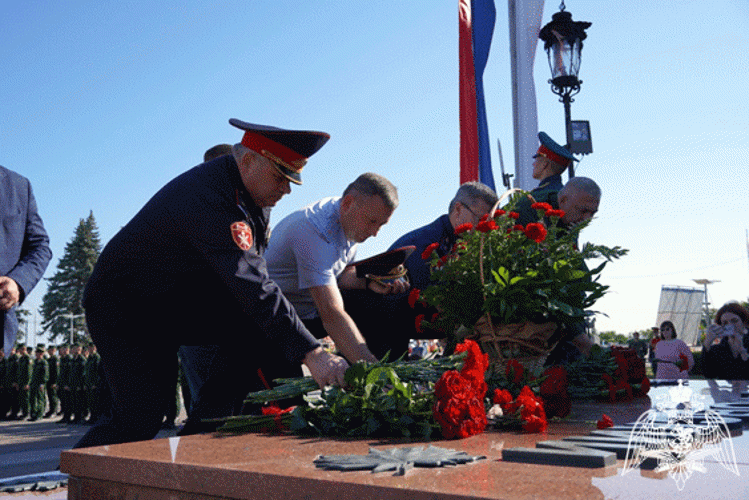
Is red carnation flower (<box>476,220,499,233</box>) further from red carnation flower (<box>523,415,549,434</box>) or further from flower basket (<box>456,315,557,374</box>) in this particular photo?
red carnation flower (<box>523,415,549,434</box>)

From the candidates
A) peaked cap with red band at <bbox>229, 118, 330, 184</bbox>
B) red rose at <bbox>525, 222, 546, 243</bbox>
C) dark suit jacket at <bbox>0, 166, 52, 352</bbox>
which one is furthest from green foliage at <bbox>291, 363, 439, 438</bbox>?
dark suit jacket at <bbox>0, 166, 52, 352</bbox>

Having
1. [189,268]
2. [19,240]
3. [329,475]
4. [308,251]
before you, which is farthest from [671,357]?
[329,475]

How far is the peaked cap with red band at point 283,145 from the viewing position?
2660 millimetres

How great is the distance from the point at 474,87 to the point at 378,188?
4.64 meters

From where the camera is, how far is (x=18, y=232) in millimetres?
3139

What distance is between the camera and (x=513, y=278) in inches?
98.7

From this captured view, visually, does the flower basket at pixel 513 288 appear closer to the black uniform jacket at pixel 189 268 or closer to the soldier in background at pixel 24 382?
the black uniform jacket at pixel 189 268

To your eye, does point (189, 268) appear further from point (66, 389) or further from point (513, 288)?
point (66, 389)

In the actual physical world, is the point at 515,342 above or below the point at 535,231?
below

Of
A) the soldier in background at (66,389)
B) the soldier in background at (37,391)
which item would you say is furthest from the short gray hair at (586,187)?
the soldier in background at (37,391)

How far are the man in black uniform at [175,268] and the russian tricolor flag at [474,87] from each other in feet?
15.0

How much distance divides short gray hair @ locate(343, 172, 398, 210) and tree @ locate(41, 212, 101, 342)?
61.9m

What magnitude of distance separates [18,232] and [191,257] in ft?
3.24

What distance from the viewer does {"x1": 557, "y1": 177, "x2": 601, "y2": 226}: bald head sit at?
3719mm
